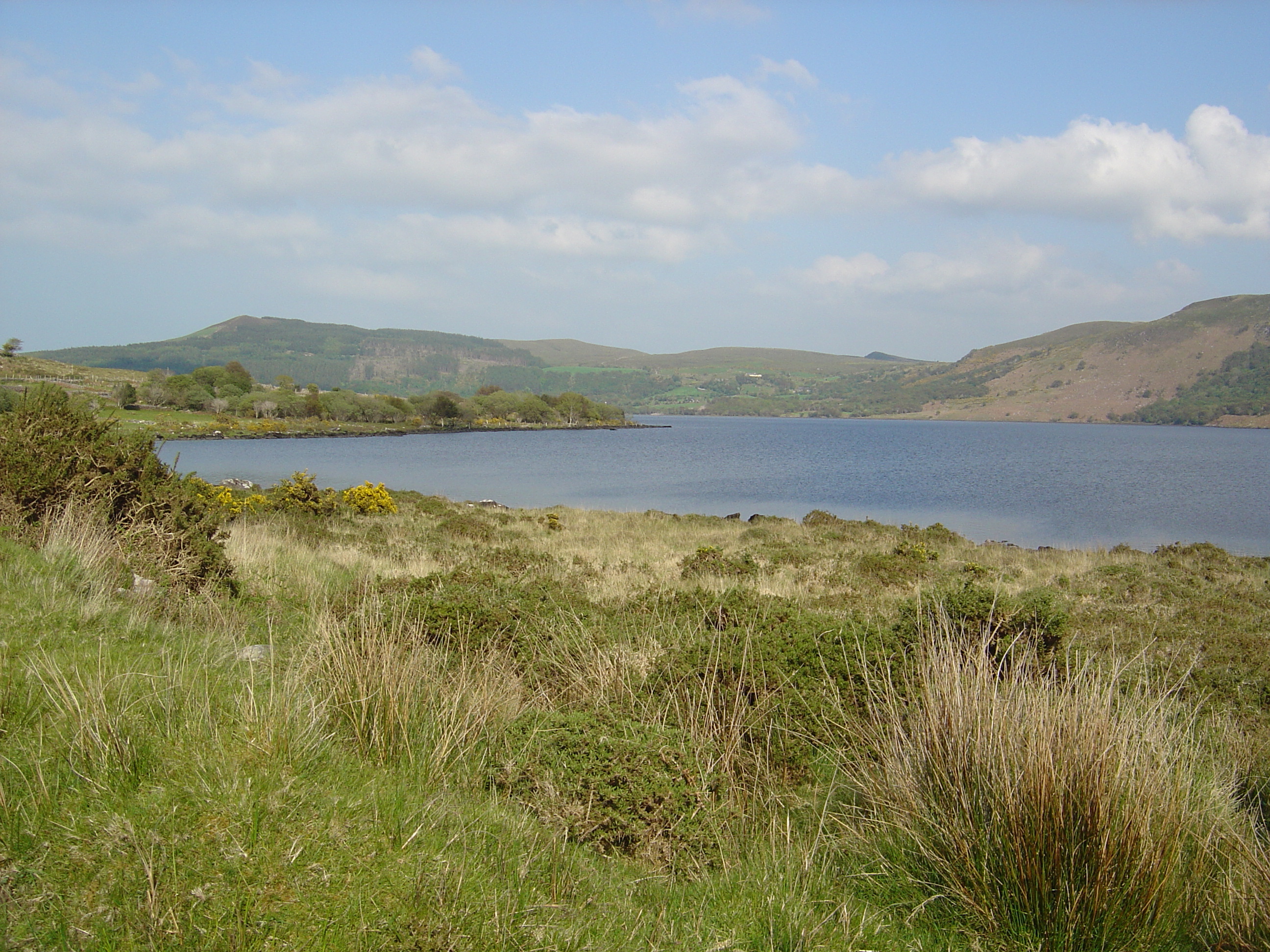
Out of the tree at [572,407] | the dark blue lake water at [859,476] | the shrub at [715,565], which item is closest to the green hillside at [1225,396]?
the dark blue lake water at [859,476]

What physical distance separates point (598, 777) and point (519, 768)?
0.46 metres

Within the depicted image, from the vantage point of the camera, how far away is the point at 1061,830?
3176mm

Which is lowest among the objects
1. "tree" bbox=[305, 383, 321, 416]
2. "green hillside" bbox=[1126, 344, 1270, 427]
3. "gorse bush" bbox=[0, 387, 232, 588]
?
"gorse bush" bbox=[0, 387, 232, 588]

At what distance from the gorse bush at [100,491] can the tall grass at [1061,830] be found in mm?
7295

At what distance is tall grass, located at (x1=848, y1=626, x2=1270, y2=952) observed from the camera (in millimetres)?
3090

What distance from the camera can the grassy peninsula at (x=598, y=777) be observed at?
2.63 meters

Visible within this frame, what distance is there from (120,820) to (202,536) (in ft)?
21.3

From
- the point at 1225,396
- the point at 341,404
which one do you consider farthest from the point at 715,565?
the point at 1225,396

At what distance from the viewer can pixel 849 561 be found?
49.4 feet

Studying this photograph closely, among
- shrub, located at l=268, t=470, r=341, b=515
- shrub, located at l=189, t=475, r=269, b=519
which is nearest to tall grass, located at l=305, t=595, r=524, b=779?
shrub, located at l=189, t=475, r=269, b=519

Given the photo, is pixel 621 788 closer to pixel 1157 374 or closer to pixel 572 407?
pixel 572 407

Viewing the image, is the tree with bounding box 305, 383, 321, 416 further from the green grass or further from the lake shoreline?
the green grass

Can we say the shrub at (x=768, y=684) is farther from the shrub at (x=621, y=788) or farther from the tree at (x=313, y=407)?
the tree at (x=313, y=407)

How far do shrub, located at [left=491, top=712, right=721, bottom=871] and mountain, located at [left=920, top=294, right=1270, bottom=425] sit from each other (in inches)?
7219
